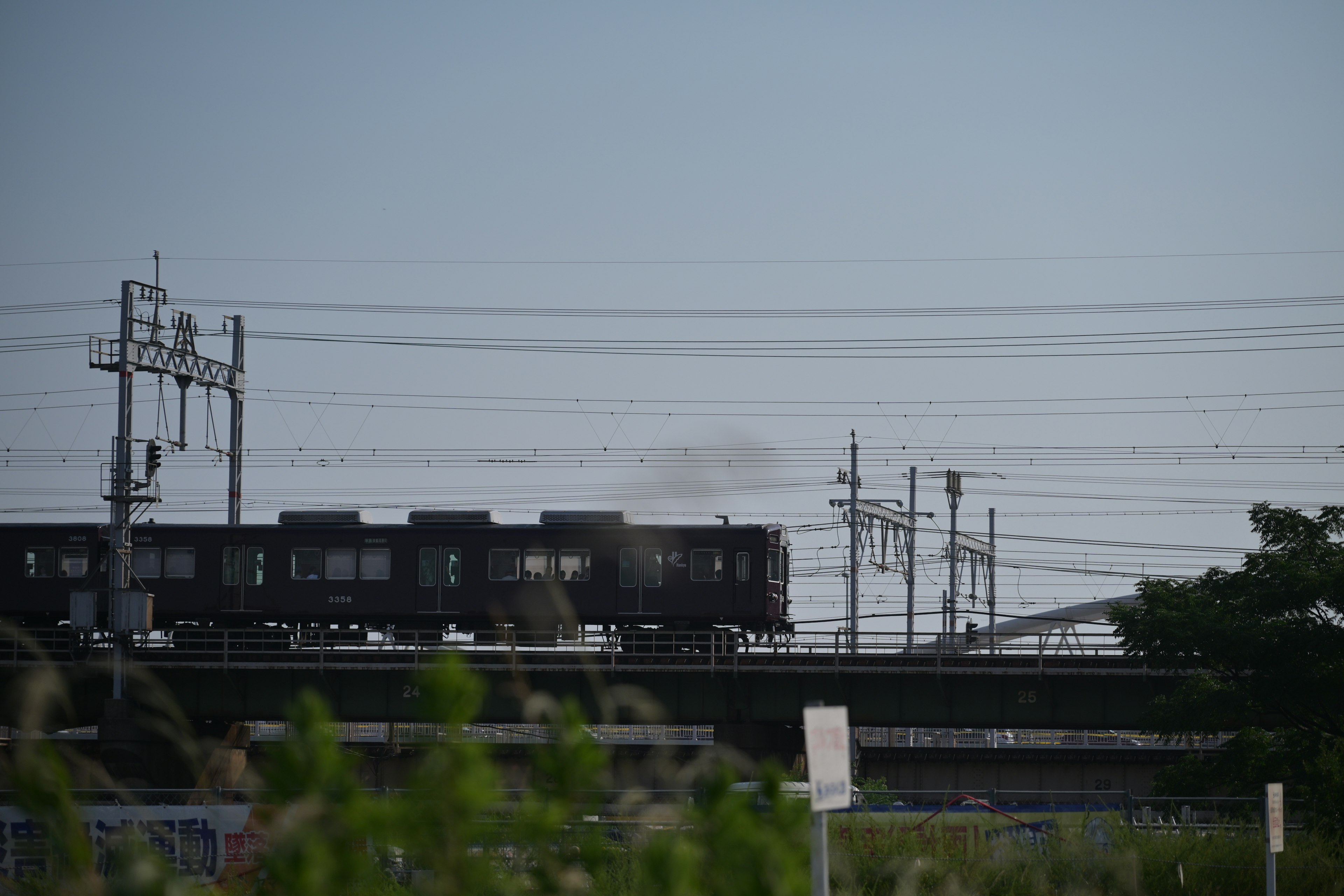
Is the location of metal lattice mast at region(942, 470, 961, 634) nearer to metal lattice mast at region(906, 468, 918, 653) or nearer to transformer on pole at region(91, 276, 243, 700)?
metal lattice mast at region(906, 468, 918, 653)

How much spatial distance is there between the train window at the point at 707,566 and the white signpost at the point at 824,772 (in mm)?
27440

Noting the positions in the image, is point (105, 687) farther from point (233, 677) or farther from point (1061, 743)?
point (1061, 743)

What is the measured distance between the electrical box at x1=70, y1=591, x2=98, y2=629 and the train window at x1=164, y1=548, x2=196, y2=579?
440 centimetres

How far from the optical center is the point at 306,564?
3428cm

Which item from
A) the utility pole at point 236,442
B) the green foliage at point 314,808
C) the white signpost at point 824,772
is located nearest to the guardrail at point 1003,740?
the utility pole at point 236,442

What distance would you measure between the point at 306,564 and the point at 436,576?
3656 millimetres

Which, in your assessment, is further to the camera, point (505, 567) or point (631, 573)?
point (505, 567)

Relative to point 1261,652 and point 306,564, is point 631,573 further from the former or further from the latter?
point 1261,652

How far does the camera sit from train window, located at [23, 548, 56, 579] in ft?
114

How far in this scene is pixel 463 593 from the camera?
33781 mm

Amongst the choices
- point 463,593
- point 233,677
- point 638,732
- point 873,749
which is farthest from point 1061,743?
point 233,677

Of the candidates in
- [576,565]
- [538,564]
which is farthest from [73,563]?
[576,565]

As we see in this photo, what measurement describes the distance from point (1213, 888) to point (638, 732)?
37273 mm

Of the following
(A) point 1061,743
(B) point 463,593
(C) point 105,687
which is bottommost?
(A) point 1061,743
